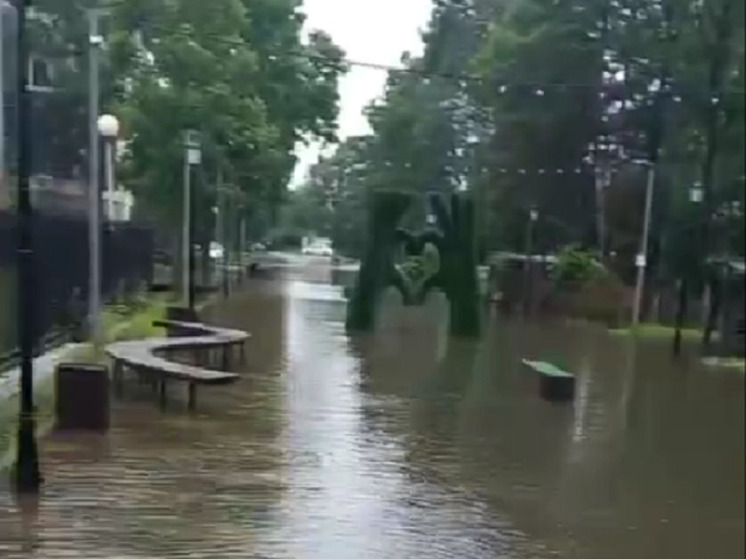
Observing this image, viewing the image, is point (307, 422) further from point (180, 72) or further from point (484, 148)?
point (484, 148)

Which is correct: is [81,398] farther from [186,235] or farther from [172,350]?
[172,350]

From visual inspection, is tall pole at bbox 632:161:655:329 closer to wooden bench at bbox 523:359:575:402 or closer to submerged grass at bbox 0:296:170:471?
submerged grass at bbox 0:296:170:471

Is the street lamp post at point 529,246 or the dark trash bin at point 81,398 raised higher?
the street lamp post at point 529,246

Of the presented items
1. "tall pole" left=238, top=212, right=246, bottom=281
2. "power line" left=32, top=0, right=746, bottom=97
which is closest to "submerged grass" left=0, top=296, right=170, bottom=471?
"tall pole" left=238, top=212, right=246, bottom=281

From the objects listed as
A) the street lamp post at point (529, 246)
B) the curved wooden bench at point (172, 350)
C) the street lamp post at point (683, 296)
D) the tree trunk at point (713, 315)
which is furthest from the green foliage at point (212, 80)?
the tree trunk at point (713, 315)

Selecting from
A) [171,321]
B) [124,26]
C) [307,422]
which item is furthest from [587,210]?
[171,321]

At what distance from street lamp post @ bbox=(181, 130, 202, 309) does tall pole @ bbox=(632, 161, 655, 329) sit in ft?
9.19

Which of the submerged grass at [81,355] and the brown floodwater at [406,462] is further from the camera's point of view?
the submerged grass at [81,355]

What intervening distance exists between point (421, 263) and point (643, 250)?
3.97 metres

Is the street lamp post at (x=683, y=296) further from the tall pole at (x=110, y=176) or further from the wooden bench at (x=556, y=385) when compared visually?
the wooden bench at (x=556, y=385)

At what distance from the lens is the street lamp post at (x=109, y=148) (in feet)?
17.4

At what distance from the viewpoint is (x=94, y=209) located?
21.7 ft

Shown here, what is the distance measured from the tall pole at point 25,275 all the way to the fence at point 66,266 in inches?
42.7

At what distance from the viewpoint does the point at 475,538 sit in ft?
12.6
